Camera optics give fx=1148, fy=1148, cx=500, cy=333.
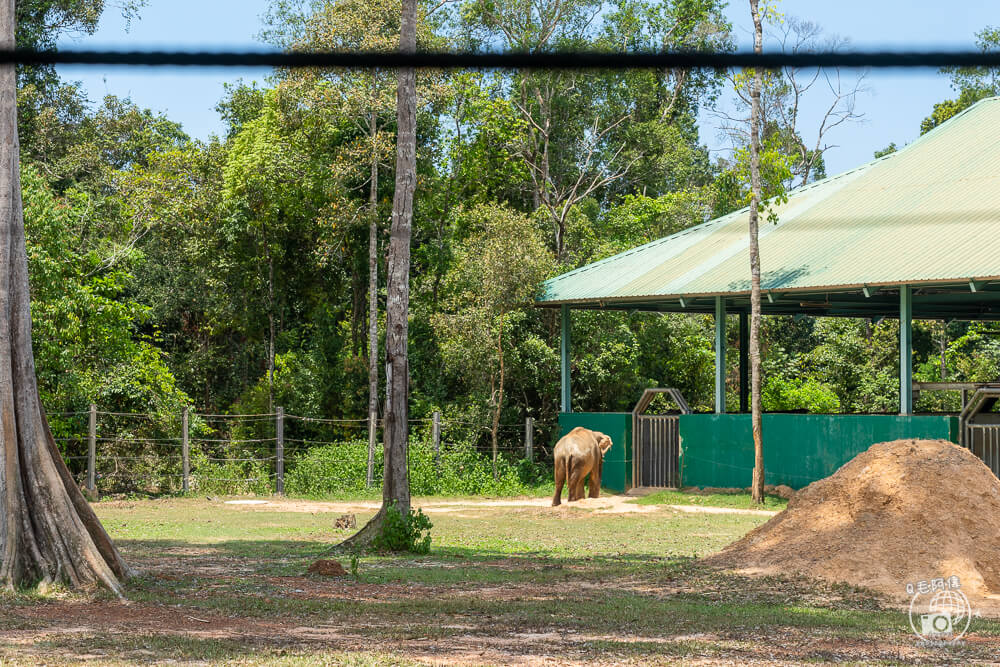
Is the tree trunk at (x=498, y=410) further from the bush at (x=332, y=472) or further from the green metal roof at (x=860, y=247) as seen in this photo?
the bush at (x=332, y=472)

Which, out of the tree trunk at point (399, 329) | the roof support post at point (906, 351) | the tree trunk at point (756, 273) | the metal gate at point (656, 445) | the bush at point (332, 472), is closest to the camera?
the tree trunk at point (399, 329)

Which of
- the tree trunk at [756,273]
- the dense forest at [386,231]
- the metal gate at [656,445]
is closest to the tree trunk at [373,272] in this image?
the dense forest at [386,231]

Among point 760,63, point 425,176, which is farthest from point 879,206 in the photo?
point 760,63

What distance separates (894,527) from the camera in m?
12.4

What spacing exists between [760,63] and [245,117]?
37.7 m

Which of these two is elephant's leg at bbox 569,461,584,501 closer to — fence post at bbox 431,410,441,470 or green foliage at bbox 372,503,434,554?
fence post at bbox 431,410,441,470

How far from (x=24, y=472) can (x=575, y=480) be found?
13111 mm

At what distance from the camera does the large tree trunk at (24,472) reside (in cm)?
1110

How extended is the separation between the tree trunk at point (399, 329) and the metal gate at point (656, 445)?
11330mm

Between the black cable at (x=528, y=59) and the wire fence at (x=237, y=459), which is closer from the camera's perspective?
the black cable at (x=528, y=59)

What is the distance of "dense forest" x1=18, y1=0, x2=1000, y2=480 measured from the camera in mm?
27375

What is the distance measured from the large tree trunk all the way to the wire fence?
1299 cm

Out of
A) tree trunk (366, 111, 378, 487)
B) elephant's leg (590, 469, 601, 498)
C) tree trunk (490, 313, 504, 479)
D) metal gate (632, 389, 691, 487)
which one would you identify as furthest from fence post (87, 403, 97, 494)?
metal gate (632, 389, 691, 487)

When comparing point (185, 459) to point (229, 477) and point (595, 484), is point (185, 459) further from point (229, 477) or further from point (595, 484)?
Answer: point (595, 484)
